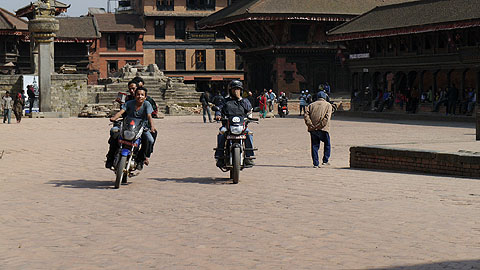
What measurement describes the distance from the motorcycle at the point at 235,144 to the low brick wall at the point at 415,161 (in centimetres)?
331

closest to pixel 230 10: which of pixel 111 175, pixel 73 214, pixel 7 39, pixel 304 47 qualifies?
pixel 304 47

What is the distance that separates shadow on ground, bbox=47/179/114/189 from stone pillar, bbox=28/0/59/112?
1277 inches

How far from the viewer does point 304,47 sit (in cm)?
5719

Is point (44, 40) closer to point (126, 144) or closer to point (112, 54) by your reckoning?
point (126, 144)

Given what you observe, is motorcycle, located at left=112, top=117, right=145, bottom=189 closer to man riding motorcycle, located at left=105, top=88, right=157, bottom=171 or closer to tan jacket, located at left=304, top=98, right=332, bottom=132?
man riding motorcycle, located at left=105, top=88, right=157, bottom=171

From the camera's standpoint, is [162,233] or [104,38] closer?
[162,233]

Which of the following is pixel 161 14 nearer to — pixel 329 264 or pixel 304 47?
pixel 304 47

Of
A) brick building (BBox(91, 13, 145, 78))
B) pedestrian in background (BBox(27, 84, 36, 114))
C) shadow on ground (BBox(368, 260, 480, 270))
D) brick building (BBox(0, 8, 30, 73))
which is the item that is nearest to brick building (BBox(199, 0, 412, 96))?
pedestrian in background (BBox(27, 84, 36, 114))

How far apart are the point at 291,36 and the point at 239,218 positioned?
159ft

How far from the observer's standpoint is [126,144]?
1295cm

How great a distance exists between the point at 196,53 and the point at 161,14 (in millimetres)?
5264

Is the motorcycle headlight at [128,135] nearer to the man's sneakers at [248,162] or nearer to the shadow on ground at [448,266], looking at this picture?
the man's sneakers at [248,162]

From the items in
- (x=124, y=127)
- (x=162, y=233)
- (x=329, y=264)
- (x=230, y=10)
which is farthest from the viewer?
(x=230, y=10)

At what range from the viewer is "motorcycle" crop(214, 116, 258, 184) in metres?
13.4
